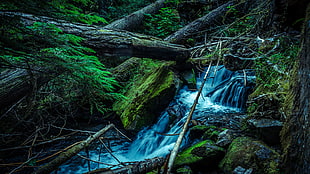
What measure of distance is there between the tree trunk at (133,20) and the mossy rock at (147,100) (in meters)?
2.94

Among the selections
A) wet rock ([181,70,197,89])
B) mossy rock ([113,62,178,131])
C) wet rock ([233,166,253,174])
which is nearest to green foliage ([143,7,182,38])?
wet rock ([181,70,197,89])

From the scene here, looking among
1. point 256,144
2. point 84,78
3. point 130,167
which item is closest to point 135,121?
point 84,78

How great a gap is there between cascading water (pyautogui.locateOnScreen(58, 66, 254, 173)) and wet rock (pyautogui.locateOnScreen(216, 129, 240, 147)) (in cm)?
78

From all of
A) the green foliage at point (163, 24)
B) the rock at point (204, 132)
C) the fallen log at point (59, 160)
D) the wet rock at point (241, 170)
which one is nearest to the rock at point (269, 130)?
the wet rock at point (241, 170)

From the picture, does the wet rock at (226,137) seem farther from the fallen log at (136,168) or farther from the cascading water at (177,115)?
the fallen log at (136,168)

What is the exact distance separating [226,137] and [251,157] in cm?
63

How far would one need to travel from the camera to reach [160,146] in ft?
12.9

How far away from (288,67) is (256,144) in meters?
1.83

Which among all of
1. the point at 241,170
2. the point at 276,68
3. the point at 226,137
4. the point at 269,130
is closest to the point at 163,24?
the point at 276,68

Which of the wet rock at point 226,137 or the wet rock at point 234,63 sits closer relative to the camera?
the wet rock at point 226,137

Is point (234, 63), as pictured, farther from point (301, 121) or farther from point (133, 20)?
point (133, 20)

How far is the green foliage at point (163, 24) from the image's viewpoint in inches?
313

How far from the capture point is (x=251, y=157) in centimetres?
232

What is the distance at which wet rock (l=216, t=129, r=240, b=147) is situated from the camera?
284 cm
